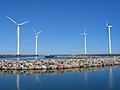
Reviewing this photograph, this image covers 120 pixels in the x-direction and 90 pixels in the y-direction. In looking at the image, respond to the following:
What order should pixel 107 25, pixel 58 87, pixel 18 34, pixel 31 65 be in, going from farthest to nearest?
pixel 107 25 → pixel 18 34 → pixel 31 65 → pixel 58 87

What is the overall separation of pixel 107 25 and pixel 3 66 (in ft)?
122

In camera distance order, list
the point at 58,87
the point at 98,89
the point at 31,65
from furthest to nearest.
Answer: the point at 31,65
the point at 58,87
the point at 98,89

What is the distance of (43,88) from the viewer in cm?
2383

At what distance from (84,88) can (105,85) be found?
1.96 meters

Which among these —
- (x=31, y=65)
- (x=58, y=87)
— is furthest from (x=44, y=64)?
(x=58, y=87)

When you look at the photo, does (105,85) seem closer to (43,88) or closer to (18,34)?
(43,88)

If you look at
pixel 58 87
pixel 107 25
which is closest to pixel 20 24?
pixel 107 25

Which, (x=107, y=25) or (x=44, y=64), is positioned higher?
(x=107, y=25)

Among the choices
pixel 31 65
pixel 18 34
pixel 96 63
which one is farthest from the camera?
pixel 18 34

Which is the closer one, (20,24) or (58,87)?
(58,87)

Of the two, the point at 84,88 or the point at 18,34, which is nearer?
the point at 84,88

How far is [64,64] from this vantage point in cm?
4472

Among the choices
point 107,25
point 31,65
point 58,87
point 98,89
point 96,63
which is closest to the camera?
point 98,89

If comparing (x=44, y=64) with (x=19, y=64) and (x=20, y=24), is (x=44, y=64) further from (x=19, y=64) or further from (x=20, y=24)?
(x=20, y=24)
